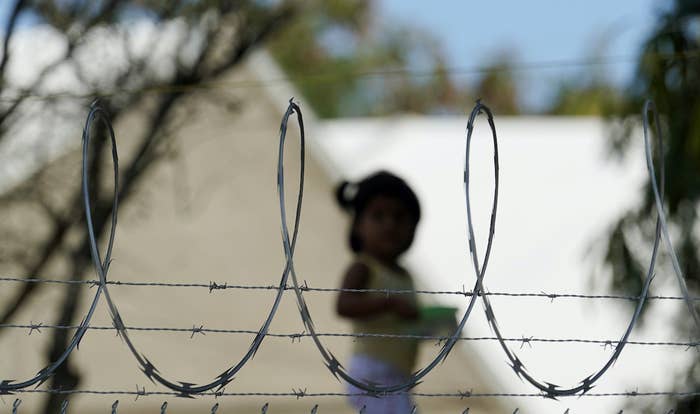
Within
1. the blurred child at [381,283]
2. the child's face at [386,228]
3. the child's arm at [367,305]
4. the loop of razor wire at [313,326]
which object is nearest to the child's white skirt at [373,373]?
the blurred child at [381,283]

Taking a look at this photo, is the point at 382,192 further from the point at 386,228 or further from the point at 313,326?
the point at 313,326

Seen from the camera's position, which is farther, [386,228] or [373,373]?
[386,228]

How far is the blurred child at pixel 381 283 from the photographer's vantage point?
3.61m

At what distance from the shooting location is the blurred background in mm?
5977

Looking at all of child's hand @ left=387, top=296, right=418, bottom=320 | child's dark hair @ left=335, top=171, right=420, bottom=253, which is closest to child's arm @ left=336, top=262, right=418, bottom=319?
child's hand @ left=387, top=296, right=418, bottom=320

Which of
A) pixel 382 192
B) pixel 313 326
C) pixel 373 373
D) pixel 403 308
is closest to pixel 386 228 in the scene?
pixel 382 192

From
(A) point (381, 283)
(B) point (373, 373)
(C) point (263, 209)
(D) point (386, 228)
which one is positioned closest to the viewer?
(B) point (373, 373)

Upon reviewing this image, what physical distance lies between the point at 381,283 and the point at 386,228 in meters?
0.21

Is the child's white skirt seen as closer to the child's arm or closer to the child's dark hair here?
the child's arm

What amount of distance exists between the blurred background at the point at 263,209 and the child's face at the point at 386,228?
2.12 ft

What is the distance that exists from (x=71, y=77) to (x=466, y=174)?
4.63 m

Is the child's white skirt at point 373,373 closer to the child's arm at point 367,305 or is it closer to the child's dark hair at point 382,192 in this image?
the child's arm at point 367,305

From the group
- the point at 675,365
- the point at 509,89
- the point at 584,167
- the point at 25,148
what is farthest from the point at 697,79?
the point at 509,89

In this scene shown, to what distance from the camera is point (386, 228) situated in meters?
3.86
